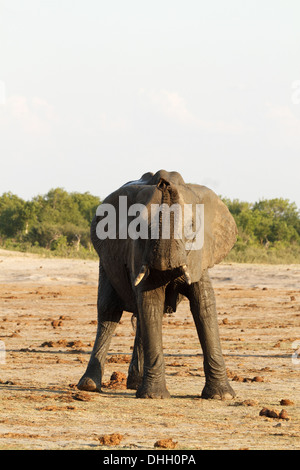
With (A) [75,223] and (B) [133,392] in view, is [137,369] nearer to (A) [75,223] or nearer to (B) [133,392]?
(B) [133,392]

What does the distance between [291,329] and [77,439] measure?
8.32 metres

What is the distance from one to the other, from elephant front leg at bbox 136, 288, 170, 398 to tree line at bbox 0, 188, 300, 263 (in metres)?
30.8

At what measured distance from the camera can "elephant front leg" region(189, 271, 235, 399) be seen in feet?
25.6

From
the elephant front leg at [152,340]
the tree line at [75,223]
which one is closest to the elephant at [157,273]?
the elephant front leg at [152,340]

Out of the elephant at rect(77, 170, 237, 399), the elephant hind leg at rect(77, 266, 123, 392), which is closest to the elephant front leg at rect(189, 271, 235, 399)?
the elephant at rect(77, 170, 237, 399)

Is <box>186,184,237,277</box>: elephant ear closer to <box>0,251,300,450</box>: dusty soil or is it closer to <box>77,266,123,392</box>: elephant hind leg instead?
<box>77,266,123,392</box>: elephant hind leg

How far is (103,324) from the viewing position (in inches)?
339

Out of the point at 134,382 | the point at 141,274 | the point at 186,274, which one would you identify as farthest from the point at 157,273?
the point at 134,382

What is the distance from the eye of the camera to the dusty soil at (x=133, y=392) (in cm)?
606

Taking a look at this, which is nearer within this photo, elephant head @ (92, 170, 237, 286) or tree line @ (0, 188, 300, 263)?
elephant head @ (92, 170, 237, 286)

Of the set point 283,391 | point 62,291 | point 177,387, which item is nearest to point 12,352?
point 177,387
